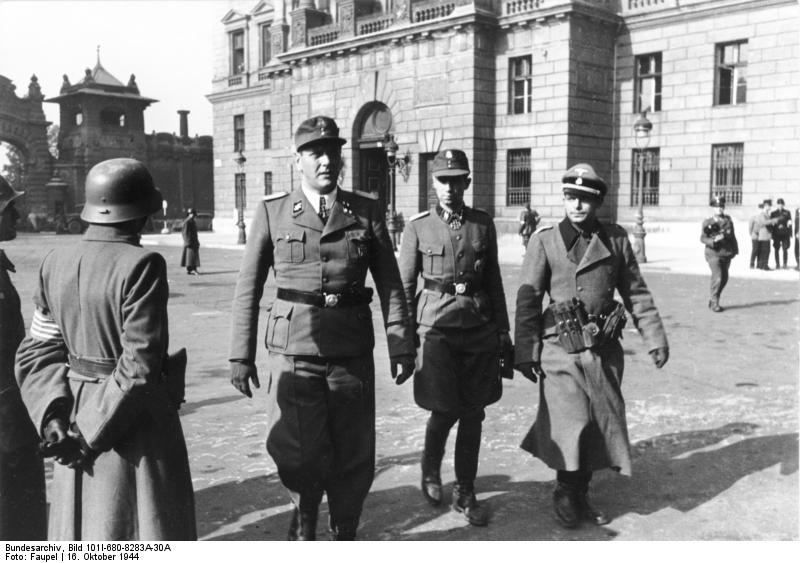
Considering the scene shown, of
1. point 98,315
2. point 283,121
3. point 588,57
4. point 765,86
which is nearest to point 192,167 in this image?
point 283,121

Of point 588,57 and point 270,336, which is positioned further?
point 588,57

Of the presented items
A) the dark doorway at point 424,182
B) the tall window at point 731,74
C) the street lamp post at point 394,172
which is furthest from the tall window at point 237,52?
the tall window at point 731,74

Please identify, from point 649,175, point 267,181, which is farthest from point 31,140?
point 649,175

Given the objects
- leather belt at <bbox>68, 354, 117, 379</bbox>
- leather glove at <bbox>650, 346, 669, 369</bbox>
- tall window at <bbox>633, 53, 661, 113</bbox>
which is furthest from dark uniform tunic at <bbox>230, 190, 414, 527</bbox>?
tall window at <bbox>633, 53, 661, 113</bbox>

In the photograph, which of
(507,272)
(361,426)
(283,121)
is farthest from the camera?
(283,121)

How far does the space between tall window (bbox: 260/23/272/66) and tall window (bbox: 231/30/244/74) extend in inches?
79.2

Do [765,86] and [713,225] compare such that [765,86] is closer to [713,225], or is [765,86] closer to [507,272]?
[507,272]

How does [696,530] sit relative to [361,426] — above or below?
below

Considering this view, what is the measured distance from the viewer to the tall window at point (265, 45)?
37.8m

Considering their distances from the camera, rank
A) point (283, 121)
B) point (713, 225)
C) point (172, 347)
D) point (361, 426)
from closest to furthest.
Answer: point (361, 426) → point (172, 347) → point (713, 225) → point (283, 121)

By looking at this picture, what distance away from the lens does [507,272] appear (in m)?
18.9

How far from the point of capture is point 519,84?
2772 cm

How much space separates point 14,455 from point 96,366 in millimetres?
981

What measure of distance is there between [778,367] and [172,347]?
6738 millimetres
